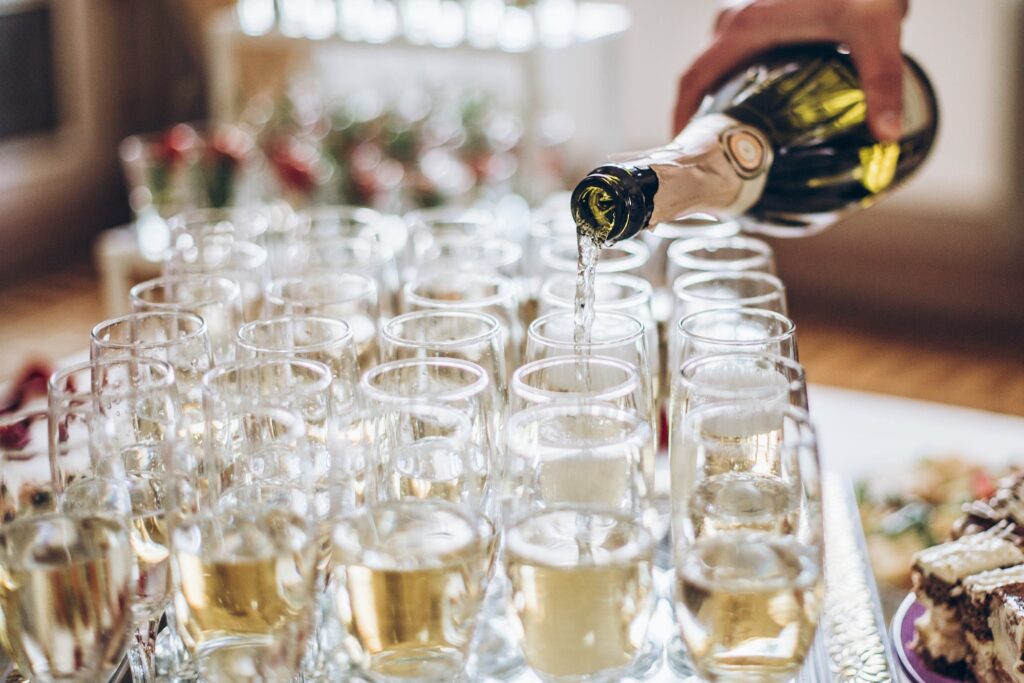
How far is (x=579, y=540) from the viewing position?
702 mm

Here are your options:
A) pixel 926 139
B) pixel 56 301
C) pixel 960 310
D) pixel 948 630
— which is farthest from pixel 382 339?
pixel 56 301

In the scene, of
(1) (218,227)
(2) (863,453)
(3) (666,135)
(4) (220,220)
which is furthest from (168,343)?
(3) (666,135)

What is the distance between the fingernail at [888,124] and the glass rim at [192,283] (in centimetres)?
64

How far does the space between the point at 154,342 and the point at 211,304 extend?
13 centimetres

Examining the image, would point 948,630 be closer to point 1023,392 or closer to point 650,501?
point 650,501

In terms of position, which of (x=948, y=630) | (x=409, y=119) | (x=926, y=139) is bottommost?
(x=948, y=630)

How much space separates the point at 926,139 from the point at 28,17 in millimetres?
3790

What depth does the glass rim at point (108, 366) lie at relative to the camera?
785 millimetres

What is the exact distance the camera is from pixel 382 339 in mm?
909

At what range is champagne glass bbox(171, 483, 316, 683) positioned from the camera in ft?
2.24

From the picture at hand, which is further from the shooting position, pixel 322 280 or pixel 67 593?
pixel 322 280

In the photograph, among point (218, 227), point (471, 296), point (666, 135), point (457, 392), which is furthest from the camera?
point (666, 135)

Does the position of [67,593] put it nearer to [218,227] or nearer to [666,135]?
[218,227]

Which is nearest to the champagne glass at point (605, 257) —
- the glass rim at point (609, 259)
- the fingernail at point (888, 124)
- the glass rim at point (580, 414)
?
the glass rim at point (609, 259)
